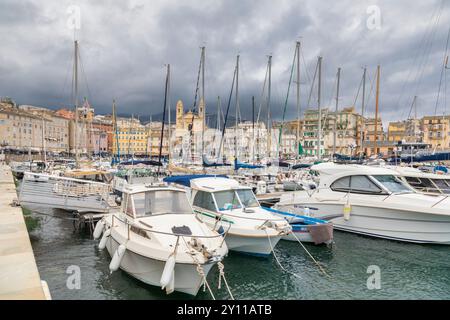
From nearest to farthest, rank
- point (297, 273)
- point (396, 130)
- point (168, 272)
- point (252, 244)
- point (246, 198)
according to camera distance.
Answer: point (168, 272) → point (297, 273) → point (252, 244) → point (246, 198) → point (396, 130)

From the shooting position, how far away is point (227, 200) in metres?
13.4

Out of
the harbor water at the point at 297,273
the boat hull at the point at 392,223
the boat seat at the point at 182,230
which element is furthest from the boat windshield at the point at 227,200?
the boat hull at the point at 392,223

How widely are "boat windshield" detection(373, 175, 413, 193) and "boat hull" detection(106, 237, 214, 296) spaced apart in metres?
11.0

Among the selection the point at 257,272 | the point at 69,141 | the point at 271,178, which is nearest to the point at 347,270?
the point at 257,272

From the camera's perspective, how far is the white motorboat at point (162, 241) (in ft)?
26.6

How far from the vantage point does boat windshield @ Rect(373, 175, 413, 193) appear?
15.4 m

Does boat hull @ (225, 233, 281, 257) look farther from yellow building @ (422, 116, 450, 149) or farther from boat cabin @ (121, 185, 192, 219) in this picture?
yellow building @ (422, 116, 450, 149)

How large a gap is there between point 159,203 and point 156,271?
8.97 feet

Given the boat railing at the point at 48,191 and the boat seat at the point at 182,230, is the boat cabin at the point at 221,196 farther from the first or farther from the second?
the boat railing at the point at 48,191

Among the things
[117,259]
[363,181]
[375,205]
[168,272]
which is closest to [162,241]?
[168,272]

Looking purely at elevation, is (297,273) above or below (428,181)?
below

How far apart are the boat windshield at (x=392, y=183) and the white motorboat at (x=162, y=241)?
9999 mm

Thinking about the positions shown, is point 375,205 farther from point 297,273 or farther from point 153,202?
point 153,202

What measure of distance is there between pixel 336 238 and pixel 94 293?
10.9 m
